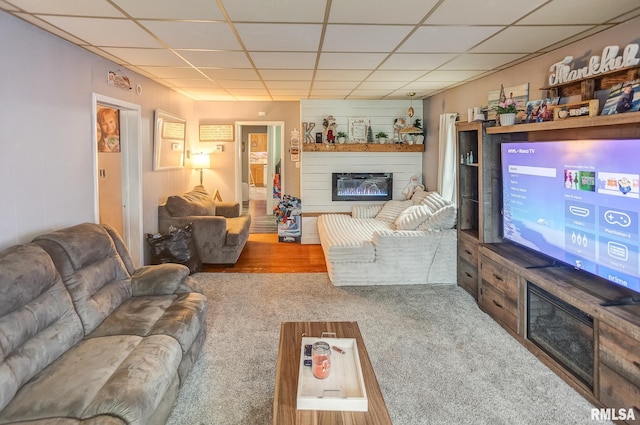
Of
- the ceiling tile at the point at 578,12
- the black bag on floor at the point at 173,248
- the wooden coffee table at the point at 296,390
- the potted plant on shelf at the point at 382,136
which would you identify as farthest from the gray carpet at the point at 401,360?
the potted plant on shelf at the point at 382,136

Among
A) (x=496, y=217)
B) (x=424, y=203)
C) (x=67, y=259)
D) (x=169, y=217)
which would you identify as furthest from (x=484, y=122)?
(x=169, y=217)

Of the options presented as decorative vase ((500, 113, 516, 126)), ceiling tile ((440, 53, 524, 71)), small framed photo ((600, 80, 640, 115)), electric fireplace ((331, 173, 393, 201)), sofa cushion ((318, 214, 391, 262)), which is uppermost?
ceiling tile ((440, 53, 524, 71))

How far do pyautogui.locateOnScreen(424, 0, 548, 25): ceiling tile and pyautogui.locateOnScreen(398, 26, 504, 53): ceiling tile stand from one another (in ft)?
0.41

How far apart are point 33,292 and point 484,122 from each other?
3793 millimetres

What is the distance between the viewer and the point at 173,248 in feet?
15.3

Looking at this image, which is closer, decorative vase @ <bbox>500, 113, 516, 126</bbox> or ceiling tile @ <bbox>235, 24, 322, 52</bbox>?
ceiling tile @ <bbox>235, 24, 322, 52</bbox>

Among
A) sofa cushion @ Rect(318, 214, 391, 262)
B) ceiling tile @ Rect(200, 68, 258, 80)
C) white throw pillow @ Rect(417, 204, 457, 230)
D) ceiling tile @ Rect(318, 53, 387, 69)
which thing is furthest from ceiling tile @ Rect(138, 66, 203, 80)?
white throw pillow @ Rect(417, 204, 457, 230)

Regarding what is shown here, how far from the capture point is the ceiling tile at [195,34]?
2701 millimetres

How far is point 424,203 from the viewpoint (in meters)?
5.34

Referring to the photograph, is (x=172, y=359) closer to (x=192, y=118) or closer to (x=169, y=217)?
(x=169, y=217)

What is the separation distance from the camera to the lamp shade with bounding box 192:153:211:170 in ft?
22.1

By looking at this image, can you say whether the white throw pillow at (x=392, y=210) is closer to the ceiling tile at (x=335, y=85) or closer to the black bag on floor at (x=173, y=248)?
the ceiling tile at (x=335, y=85)

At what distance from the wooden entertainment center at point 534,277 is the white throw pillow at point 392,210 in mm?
1625

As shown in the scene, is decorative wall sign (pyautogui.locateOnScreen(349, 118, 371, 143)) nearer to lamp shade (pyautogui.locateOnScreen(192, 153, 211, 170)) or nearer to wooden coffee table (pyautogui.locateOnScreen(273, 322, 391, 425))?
lamp shade (pyautogui.locateOnScreen(192, 153, 211, 170))
